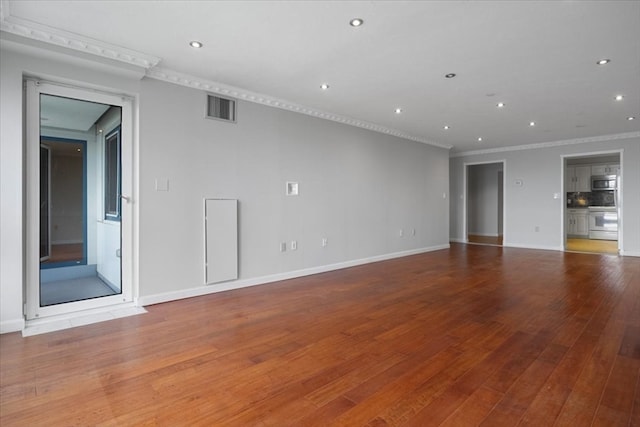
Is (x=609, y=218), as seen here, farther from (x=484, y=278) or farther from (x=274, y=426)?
(x=274, y=426)

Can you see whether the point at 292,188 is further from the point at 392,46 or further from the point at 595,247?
the point at 595,247

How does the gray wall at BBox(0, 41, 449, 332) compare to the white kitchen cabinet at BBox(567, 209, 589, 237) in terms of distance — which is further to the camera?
the white kitchen cabinet at BBox(567, 209, 589, 237)

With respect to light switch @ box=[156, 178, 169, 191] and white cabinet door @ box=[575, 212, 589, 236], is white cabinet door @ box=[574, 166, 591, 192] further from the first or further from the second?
light switch @ box=[156, 178, 169, 191]

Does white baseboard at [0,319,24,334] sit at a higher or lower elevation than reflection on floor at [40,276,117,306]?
lower

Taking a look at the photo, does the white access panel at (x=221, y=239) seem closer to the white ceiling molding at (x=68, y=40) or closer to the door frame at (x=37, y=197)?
the door frame at (x=37, y=197)

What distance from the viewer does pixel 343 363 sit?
2314 mm

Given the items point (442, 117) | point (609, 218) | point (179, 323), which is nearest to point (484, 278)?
point (442, 117)

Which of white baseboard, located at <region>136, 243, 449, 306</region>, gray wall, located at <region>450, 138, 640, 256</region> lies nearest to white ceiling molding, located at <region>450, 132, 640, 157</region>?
gray wall, located at <region>450, 138, 640, 256</region>

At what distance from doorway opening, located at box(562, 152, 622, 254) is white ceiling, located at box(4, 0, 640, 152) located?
5.76 metres

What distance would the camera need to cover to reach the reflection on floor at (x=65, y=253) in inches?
132

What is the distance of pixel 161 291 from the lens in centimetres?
378

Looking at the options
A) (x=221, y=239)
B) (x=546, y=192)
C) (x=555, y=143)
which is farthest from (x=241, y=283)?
(x=555, y=143)

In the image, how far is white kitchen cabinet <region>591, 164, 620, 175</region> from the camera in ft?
31.3

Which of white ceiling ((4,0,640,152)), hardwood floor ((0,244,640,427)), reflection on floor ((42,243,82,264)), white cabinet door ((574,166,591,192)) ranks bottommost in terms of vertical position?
hardwood floor ((0,244,640,427))
